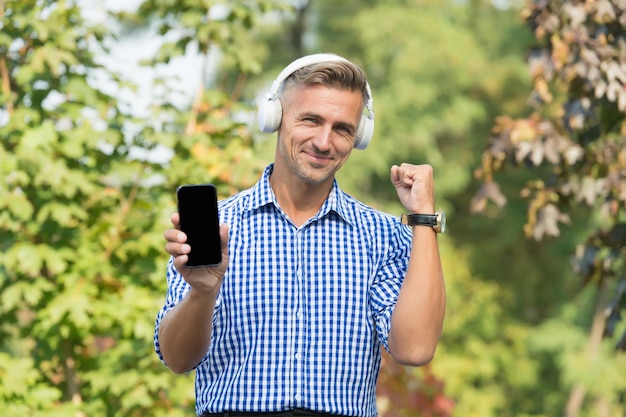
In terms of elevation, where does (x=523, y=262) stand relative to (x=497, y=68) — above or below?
below

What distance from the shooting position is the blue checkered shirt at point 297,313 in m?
2.57

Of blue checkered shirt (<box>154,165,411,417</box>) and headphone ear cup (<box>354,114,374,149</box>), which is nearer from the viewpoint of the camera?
blue checkered shirt (<box>154,165,411,417</box>)

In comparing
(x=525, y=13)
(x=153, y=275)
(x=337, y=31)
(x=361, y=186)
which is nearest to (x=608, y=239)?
(x=525, y=13)

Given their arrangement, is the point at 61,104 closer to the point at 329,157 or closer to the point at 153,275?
the point at 153,275

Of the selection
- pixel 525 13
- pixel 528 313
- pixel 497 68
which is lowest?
pixel 528 313

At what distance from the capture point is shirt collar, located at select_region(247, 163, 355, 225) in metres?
2.71

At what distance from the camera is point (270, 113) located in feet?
9.00

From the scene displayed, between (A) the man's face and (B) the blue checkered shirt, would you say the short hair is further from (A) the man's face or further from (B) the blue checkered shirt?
(B) the blue checkered shirt

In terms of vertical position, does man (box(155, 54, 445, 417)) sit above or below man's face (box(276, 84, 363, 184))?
below

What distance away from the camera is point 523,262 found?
69.3 feet

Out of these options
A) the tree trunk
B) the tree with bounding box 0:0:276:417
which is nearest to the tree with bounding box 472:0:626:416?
the tree with bounding box 0:0:276:417

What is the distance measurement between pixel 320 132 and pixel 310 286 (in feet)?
1.20

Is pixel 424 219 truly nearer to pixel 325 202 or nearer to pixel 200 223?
pixel 325 202

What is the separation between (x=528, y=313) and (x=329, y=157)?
19.5 m
